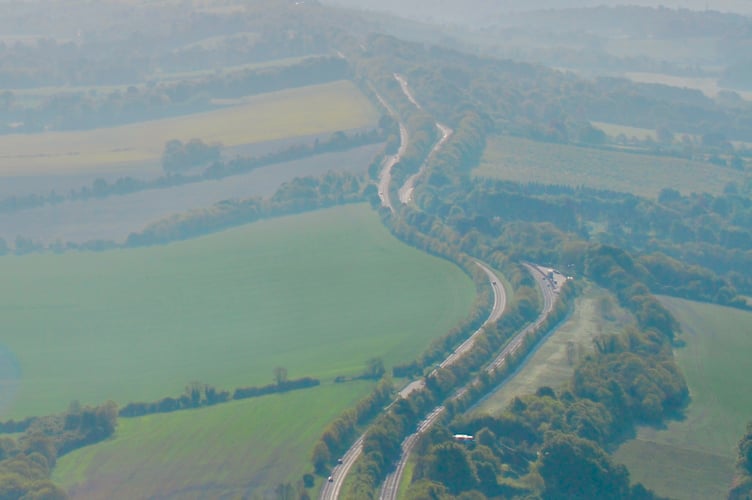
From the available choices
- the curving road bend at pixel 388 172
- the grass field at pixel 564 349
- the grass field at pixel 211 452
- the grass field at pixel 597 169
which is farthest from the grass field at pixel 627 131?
the grass field at pixel 211 452

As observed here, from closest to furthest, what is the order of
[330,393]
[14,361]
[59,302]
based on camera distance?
[330,393], [14,361], [59,302]

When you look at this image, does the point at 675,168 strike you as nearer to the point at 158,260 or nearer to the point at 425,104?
the point at 425,104

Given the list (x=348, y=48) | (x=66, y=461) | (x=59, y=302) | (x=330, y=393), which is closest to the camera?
(x=66, y=461)

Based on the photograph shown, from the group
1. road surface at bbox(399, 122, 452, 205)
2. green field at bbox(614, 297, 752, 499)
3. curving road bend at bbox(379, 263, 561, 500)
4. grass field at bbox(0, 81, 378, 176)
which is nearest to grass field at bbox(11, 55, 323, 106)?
grass field at bbox(0, 81, 378, 176)

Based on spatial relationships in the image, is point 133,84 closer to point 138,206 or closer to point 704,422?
point 138,206

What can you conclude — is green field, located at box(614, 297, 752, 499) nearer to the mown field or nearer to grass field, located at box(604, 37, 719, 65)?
the mown field

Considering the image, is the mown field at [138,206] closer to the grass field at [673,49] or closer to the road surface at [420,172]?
the road surface at [420,172]

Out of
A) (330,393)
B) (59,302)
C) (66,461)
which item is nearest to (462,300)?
(330,393)
